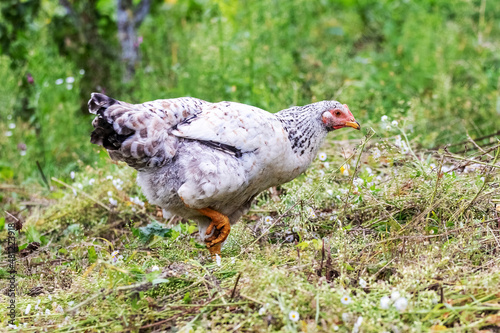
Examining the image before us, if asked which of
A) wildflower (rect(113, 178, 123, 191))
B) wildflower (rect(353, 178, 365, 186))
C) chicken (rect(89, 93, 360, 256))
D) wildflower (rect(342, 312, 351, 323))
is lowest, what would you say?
wildflower (rect(113, 178, 123, 191))

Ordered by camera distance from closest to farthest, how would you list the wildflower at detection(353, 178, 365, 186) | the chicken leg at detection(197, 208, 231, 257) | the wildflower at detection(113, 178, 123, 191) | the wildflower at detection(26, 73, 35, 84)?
the chicken leg at detection(197, 208, 231, 257)
the wildflower at detection(353, 178, 365, 186)
the wildflower at detection(113, 178, 123, 191)
the wildflower at detection(26, 73, 35, 84)

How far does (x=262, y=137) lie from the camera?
3.08 metres

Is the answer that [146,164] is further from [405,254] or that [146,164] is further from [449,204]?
[449,204]

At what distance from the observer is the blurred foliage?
5.25 meters

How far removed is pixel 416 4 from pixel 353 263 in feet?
17.4

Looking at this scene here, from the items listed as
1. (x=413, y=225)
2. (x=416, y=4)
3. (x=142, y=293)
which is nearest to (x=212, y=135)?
(x=142, y=293)

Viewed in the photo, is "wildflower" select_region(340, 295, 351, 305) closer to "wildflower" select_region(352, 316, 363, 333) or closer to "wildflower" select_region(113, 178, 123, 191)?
→ "wildflower" select_region(352, 316, 363, 333)

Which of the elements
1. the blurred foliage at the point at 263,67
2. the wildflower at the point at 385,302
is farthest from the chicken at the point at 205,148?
the blurred foliage at the point at 263,67

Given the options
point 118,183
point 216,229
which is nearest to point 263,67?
point 118,183

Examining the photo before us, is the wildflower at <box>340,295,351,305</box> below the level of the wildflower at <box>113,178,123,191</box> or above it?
above

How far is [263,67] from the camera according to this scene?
5570 millimetres

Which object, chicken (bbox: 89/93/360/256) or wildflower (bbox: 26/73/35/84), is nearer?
chicken (bbox: 89/93/360/256)

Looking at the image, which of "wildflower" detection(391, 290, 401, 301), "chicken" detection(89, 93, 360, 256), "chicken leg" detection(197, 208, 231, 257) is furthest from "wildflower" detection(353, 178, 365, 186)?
"wildflower" detection(391, 290, 401, 301)

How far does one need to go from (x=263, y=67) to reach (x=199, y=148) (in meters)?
2.71
